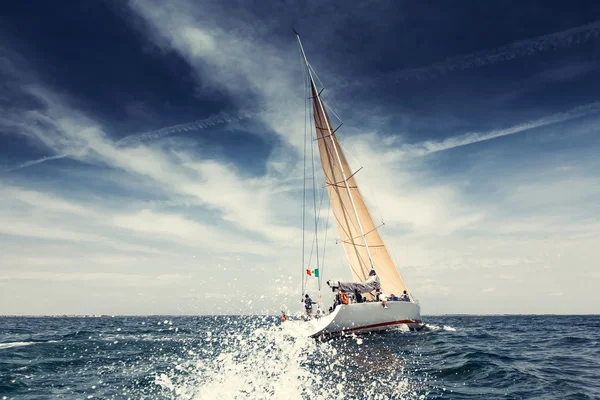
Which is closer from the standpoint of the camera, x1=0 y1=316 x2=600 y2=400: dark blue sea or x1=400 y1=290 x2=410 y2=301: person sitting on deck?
x1=0 y1=316 x2=600 y2=400: dark blue sea

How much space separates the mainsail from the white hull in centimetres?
396

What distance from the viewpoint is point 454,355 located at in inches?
589

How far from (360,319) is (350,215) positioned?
28.5 ft

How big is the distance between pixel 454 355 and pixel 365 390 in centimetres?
686

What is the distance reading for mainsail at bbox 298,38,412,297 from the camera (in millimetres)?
25891

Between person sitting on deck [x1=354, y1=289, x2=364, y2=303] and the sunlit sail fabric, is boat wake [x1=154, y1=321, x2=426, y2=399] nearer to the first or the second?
person sitting on deck [x1=354, y1=289, x2=364, y2=303]

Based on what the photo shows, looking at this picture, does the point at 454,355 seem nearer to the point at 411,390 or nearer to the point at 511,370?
the point at 511,370

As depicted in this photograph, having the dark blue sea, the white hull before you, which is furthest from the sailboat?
the dark blue sea

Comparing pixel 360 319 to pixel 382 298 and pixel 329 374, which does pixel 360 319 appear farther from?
pixel 329 374

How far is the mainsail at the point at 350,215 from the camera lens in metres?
25.9

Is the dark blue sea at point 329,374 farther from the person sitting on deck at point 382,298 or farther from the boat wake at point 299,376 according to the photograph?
the person sitting on deck at point 382,298

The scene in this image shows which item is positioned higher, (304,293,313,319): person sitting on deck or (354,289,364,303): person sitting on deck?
(354,289,364,303): person sitting on deck

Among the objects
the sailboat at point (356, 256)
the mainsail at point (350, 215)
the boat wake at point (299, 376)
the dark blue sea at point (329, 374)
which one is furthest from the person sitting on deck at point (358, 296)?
the mainsail at point (350, 215)

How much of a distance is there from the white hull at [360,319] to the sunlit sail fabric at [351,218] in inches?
156
